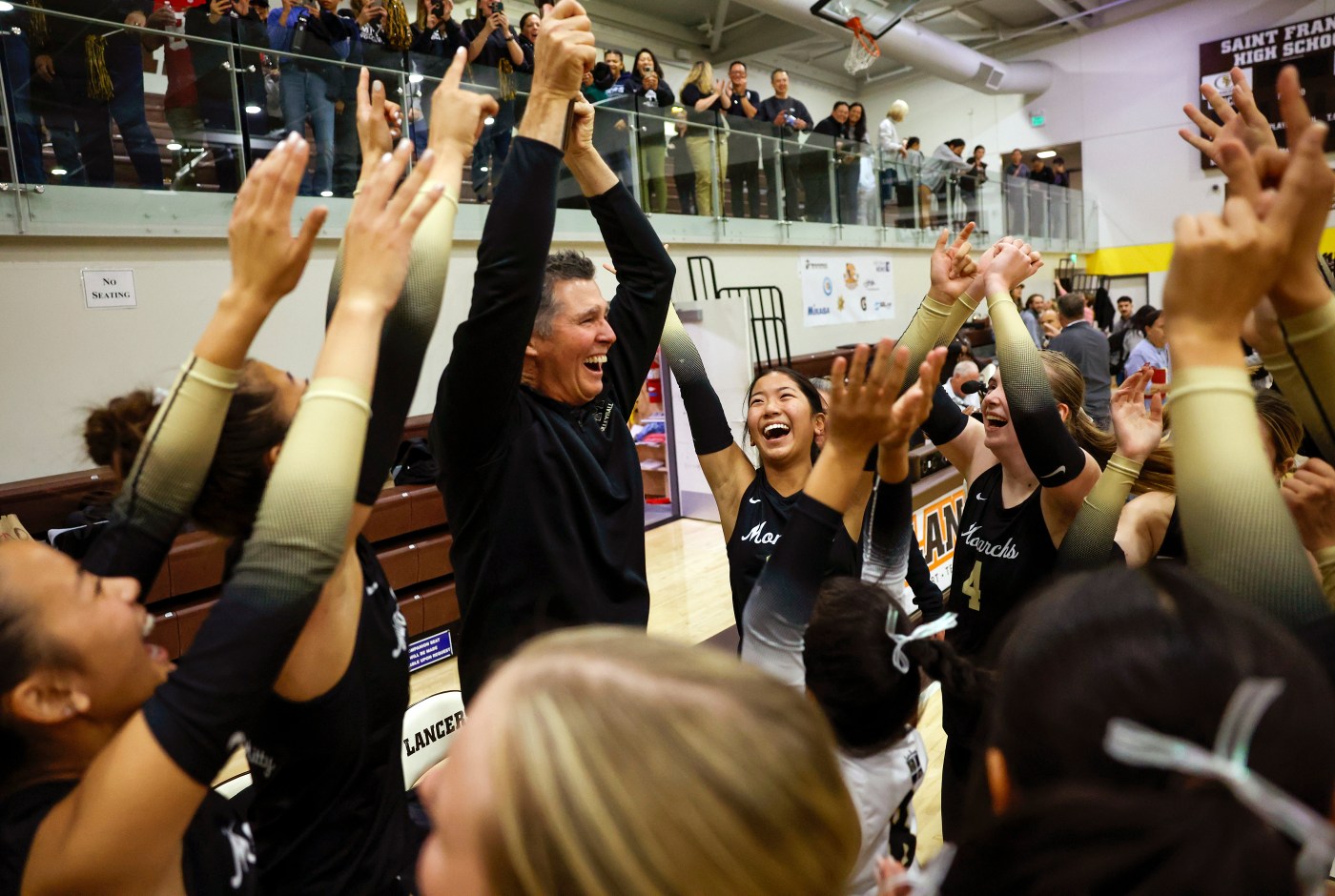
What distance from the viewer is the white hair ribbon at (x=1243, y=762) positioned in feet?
1.78

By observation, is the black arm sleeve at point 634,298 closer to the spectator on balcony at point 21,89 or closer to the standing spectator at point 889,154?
the spectator on balcony at point 21,89

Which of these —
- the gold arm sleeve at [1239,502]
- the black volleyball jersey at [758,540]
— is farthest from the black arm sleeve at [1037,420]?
the gold arm sleeve at [1239,502]

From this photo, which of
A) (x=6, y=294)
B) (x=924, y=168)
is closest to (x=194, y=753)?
(x=6, y=294)

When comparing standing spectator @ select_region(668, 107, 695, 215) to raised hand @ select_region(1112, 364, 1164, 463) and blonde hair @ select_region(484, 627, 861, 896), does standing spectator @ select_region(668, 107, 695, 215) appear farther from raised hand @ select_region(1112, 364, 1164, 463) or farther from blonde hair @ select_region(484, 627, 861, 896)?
blonde hair @ select_region(484, 627, 861, 896)

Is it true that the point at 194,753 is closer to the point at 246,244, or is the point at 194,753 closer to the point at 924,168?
the point at 246,244

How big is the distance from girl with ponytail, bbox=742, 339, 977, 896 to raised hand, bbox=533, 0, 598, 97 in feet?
2.09

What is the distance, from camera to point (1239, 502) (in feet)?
2.81

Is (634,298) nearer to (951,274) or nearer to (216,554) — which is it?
(951,274)

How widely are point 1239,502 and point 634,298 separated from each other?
127cm

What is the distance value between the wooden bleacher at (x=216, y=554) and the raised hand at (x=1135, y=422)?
2312 mm

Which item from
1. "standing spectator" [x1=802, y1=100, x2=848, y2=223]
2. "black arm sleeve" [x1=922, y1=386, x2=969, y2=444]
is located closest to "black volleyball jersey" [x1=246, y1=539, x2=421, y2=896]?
"black arm sleeve" [x1=922, y1=386, x2=969, y2=444]

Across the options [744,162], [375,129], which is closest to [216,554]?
[375,129]

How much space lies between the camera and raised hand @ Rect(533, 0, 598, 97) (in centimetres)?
128

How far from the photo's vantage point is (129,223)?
4.59 meters
